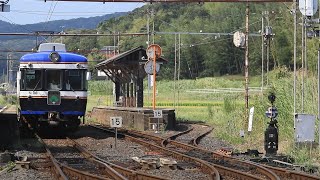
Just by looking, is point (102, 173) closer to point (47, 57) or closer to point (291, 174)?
point (291, 174)

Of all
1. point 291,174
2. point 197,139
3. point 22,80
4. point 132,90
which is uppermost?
point 22,80

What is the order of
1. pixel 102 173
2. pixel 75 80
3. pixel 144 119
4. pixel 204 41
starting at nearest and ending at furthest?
pixel 102 173 → pixel 75 80 → pixel 144 119 → pixel 204 41

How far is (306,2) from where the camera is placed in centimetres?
1509

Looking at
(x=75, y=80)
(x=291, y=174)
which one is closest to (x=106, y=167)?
(x=291, y=174)

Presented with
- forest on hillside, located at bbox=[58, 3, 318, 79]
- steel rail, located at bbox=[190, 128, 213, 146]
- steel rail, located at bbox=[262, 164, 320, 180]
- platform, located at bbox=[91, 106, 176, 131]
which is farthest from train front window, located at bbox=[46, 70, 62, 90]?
forest on hillside, located at bbox=[58, 3, 318, 79]

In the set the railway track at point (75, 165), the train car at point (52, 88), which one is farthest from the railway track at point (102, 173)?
the train car at point (52, 88)

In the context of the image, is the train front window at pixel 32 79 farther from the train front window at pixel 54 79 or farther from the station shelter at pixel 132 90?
the station shelter at pixel 132 90

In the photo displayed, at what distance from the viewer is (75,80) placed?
22.3m

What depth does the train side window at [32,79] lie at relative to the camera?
21.9 metres

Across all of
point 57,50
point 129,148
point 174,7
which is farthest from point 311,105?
point 174,7

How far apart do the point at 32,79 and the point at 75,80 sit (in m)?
1.44

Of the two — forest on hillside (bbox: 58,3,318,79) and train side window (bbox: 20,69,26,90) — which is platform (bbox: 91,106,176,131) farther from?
forest on hillside (bbox: 58,3,318,79)

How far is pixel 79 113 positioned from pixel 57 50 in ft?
10.3

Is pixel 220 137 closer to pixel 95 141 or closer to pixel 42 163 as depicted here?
pixel 95 141
